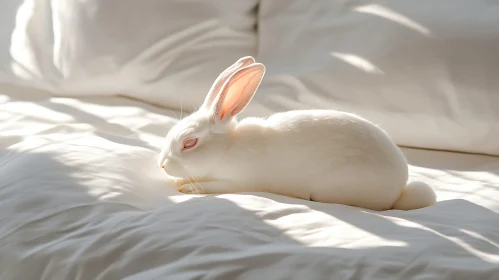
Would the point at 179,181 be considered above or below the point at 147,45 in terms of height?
below

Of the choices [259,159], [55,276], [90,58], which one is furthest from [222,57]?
[55,276]

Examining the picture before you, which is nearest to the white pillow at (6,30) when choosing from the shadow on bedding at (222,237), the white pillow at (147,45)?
the white pillow at (147,45)

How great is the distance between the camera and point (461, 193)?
1296 mm

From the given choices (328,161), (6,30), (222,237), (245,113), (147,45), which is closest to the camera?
(222,237)

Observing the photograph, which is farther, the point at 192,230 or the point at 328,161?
the point at 328,161

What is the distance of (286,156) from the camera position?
1.18 meters

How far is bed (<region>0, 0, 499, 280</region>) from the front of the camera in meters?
0.92

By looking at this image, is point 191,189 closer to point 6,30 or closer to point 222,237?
point 222,237

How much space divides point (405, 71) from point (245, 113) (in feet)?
1.27

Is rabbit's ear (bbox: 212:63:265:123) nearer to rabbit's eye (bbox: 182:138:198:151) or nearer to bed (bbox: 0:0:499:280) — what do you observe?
rabbit's eye (bbox: 182:138:198:151)

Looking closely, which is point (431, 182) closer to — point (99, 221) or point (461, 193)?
point (461, 193)

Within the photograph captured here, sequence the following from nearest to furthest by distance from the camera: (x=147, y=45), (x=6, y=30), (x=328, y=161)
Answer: (x=328, y=161) → (x=147, y=45) → (x=6, y=30)

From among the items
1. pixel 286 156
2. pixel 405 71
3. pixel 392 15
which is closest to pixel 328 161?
pixel 286 156

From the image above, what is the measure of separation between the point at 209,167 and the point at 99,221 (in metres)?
0.26
